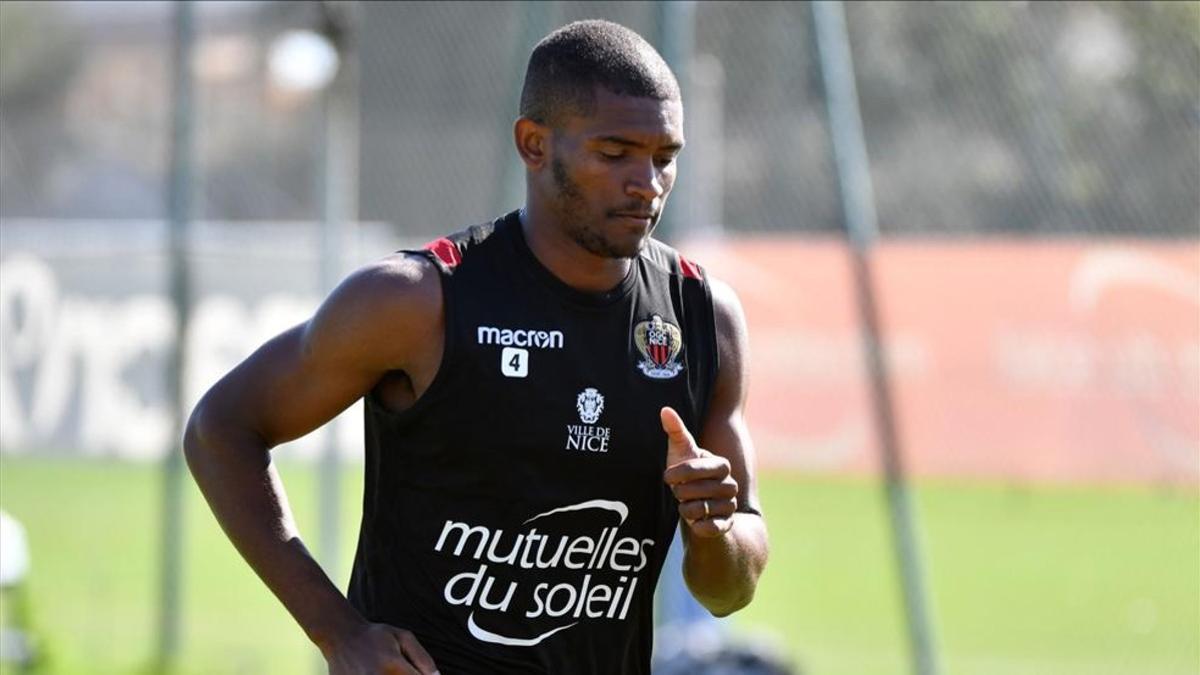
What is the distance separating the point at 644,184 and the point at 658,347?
37 centimetres

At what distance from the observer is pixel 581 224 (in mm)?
3980

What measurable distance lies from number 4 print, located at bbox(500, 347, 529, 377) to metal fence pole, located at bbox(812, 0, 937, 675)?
4636 millimetres

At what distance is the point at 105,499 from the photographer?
11.9 meters

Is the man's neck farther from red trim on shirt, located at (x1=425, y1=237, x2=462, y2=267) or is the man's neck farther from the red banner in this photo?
the red banner

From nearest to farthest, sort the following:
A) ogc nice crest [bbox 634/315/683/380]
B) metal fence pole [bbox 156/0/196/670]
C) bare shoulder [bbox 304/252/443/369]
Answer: bare shoulder [bbox 304/252/443/369], ogc nice crest [bbox 634/315/683/380], metal fence pole [bbox 156/0/196/670]

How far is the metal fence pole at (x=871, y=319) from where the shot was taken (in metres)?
8.40

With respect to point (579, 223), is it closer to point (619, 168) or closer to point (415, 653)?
point (619, 168)

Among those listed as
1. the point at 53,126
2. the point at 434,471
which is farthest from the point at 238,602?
the point at 434,471

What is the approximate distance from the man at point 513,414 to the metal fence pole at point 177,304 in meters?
5.31

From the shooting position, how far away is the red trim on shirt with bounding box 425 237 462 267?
3.98 m

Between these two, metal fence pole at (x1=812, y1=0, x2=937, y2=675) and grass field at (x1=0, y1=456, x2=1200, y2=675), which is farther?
grass field at (x1=0, y1=456, x2=1200, y2=675)

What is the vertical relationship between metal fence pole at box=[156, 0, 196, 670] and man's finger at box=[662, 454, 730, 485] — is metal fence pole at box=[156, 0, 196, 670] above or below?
above

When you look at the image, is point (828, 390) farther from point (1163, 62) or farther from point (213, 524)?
point (1163, 62)

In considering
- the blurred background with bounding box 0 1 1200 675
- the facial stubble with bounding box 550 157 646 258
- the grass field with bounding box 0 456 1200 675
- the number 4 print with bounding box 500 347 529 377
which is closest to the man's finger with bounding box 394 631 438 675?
the number 4 print with bounding box 500 347 529 377
